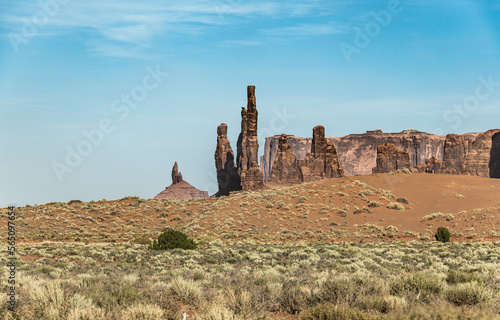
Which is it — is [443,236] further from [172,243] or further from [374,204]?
[172,243]

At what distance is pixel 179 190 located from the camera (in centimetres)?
18300

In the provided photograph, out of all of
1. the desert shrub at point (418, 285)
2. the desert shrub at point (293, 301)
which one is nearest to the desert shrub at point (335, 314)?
the desert shrub at point (293, 301)

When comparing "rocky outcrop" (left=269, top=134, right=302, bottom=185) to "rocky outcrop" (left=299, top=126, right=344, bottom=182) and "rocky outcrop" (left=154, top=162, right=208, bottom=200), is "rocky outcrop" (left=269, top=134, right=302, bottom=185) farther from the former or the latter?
"rocky outcrop" (left=154, top=162, right=208, bottom=200)

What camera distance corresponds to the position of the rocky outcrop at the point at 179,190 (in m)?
180

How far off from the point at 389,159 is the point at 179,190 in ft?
292

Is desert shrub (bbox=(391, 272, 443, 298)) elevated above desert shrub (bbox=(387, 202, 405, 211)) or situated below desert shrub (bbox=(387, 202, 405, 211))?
above

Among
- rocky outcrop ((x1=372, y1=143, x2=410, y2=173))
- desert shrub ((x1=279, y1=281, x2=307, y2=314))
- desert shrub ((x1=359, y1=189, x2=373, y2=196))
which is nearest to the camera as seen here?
desert shrub ((x1=279, y1=281, x2=307, y2=314))

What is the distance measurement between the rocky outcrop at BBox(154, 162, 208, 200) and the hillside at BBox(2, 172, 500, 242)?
364 ft

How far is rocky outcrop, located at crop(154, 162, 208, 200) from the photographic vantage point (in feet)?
591

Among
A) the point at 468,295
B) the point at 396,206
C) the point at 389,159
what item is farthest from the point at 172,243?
the point at 389,159

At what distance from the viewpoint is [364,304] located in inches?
352

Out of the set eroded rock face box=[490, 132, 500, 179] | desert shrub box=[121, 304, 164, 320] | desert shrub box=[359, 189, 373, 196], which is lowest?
desert shrub box=[359, 189, 373, 196]

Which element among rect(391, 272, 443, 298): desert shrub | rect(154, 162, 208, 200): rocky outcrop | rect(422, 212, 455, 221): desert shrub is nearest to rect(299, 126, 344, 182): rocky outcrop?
rect(154, 162, 208, 200): rocky outcrop

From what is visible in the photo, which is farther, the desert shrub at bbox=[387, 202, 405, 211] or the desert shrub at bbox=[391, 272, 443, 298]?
the desert shrub at bbox=[387, 202, 405, 211]
